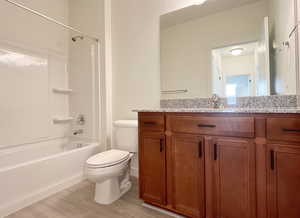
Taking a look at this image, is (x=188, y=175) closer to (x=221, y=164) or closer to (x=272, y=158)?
(x=221, y=164)

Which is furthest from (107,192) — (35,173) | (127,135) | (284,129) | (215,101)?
(284,129)

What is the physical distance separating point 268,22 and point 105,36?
201 centimetres

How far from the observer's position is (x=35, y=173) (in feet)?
6.06

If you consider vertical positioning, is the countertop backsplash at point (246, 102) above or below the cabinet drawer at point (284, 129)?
above

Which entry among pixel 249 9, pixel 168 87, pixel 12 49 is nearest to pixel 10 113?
pixel 12 49

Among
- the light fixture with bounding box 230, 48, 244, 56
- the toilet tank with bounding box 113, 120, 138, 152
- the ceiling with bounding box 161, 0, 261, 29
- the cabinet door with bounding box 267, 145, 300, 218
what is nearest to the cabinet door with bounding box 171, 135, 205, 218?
the cabinet door with bounding box 267, 145, 300, 218

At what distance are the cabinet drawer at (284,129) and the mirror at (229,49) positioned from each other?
0.51 meters

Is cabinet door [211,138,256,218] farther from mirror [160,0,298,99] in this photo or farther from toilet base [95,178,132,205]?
toilet base [95,178,132,205]

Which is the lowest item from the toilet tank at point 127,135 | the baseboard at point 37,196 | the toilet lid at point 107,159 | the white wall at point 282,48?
the baseboard at point 37,196

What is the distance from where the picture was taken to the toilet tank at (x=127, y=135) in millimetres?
2162

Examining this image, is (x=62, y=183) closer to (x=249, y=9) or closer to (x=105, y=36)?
(x=105, y=36)

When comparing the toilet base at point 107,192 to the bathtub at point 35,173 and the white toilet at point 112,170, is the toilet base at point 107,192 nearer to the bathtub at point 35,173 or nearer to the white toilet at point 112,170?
the white toilet at point 112,170

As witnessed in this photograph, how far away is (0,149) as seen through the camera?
221cm


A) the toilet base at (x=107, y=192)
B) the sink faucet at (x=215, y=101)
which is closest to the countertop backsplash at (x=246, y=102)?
the sink faucet at (x=215, y=101)
